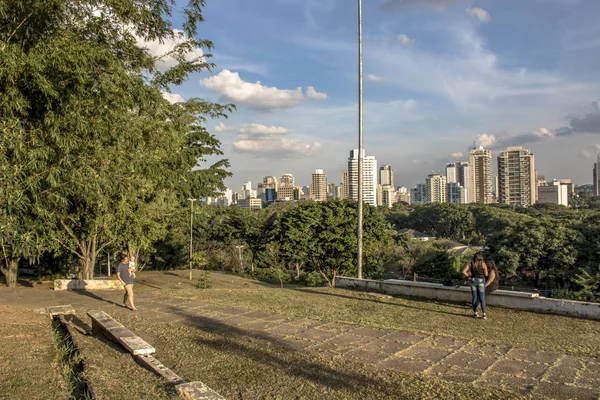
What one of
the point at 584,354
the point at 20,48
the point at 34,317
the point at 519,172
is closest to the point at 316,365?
the point at 584,354

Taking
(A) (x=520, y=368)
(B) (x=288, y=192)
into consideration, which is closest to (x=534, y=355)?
(A) (x=520, y=368)

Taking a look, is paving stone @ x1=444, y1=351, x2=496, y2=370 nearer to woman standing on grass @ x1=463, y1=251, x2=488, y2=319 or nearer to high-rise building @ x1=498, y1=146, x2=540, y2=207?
woman standing on grass @ x1=463, y1=251, x2=488, y2=319

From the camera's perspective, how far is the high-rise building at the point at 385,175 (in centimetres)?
14690

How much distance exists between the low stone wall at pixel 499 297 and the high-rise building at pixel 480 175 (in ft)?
382

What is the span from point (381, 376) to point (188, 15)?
7.99 m

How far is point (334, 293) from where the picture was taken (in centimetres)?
1069

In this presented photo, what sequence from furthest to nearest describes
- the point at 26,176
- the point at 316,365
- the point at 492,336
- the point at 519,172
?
the point at 519,172 < the point at 26,176 < the point at 492,336 < the point at 316,365

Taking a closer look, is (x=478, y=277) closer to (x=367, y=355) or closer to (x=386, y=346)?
(x=386, y=346)

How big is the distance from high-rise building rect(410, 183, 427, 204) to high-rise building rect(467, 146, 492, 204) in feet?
90.8

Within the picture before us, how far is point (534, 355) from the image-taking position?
17.1 ft

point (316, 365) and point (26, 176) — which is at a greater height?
point (26, 176)

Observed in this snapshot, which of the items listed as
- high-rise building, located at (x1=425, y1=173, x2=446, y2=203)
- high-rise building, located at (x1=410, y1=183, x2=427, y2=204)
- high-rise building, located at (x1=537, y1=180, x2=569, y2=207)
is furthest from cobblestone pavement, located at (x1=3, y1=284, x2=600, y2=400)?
high-rise building, located at (x1=410, y1=183, x2=427, y2=204)

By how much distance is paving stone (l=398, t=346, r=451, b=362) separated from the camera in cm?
516

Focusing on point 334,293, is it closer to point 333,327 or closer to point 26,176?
point 333,327
